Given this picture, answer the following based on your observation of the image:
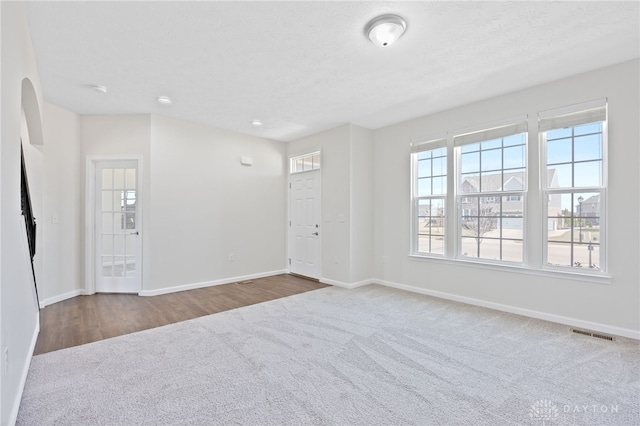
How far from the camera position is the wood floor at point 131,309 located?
2988 millimetres

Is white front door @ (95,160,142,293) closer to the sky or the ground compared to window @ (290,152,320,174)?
closer to the ground

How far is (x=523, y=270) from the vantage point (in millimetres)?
3523

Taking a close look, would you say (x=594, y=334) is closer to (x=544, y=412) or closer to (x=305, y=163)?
(x=544, y=412)

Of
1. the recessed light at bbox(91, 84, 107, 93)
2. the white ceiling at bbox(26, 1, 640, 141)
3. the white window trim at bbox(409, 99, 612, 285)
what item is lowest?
the white window trim at bbox(409, 99, 612, 285)

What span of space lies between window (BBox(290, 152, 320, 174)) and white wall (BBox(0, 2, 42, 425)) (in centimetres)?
394

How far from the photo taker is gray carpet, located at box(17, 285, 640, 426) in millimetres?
1819

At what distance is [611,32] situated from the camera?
246 centimetres

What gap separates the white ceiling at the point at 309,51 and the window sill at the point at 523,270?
2140 millimetres

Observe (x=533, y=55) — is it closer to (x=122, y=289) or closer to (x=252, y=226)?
(x=252, y=226)

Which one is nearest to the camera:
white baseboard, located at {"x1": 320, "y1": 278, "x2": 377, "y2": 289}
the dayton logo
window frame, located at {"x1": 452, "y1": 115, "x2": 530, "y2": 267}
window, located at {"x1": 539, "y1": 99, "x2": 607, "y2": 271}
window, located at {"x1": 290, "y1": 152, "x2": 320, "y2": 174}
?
the dayton logo

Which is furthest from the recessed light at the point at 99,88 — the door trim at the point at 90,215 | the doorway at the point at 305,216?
the doorway at the point at 305,216

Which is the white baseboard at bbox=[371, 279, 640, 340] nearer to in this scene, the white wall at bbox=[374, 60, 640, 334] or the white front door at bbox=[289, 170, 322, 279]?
the white wall at bbox=[374, 60, 640, 334]

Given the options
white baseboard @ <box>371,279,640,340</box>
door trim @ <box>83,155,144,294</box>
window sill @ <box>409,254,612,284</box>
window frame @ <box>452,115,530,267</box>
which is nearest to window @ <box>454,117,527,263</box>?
window frame @ <box>452,115,530,267</box>

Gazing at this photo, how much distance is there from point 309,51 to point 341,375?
276 cm
